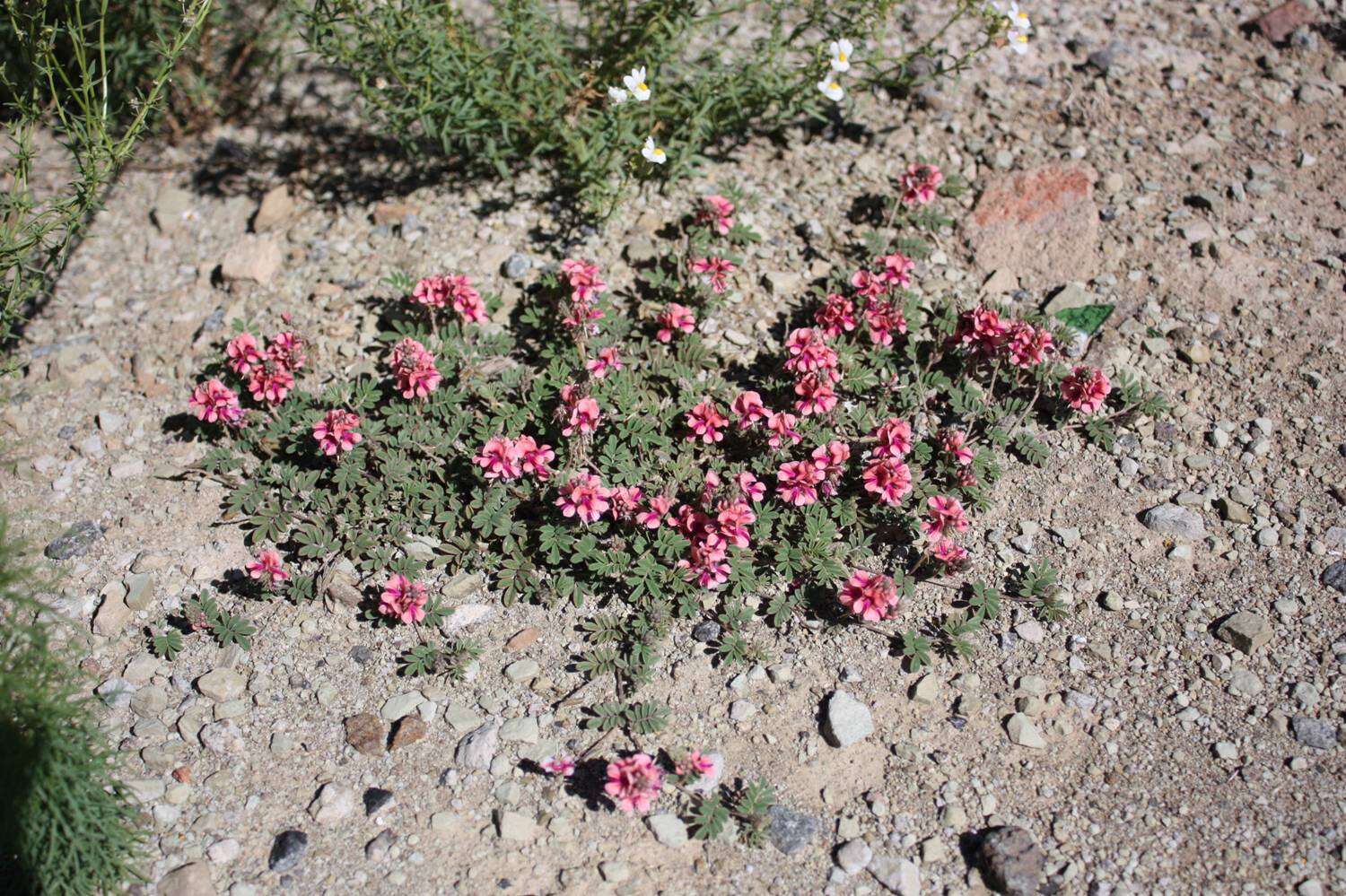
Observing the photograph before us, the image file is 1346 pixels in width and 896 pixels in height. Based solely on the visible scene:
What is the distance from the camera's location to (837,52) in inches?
185

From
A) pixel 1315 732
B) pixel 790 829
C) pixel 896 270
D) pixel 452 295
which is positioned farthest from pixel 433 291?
pixel 1315 732

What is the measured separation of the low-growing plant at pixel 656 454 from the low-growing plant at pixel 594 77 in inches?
21.4

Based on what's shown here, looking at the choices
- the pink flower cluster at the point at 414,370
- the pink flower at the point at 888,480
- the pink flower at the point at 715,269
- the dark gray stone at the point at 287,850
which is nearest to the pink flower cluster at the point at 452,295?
the pink flower cluster at the point at 414,370

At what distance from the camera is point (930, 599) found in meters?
3.85

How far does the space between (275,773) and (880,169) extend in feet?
11.9

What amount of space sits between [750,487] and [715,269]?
1.08 m

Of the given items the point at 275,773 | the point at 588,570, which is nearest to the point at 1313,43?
the point at 588,570

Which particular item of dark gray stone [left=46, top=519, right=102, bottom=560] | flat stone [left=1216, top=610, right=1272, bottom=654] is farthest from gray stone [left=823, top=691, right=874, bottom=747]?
dark gray stone [left=46, top=519, right=102, bottom=560]

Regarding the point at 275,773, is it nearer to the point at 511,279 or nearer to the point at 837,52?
the point at 511,279

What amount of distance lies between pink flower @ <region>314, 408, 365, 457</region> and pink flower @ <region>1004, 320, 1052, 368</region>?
8.02 ft

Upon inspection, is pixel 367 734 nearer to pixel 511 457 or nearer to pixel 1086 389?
pixel 511 457

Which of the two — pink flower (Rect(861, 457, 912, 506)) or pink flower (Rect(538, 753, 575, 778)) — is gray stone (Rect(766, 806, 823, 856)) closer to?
pink flower (Rect(538, 753, 575, 778))

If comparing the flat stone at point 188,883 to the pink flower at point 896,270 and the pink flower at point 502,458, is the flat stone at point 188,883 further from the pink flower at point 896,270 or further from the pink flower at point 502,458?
the pink flower at point 896,270

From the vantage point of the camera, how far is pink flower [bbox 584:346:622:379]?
4.18m
